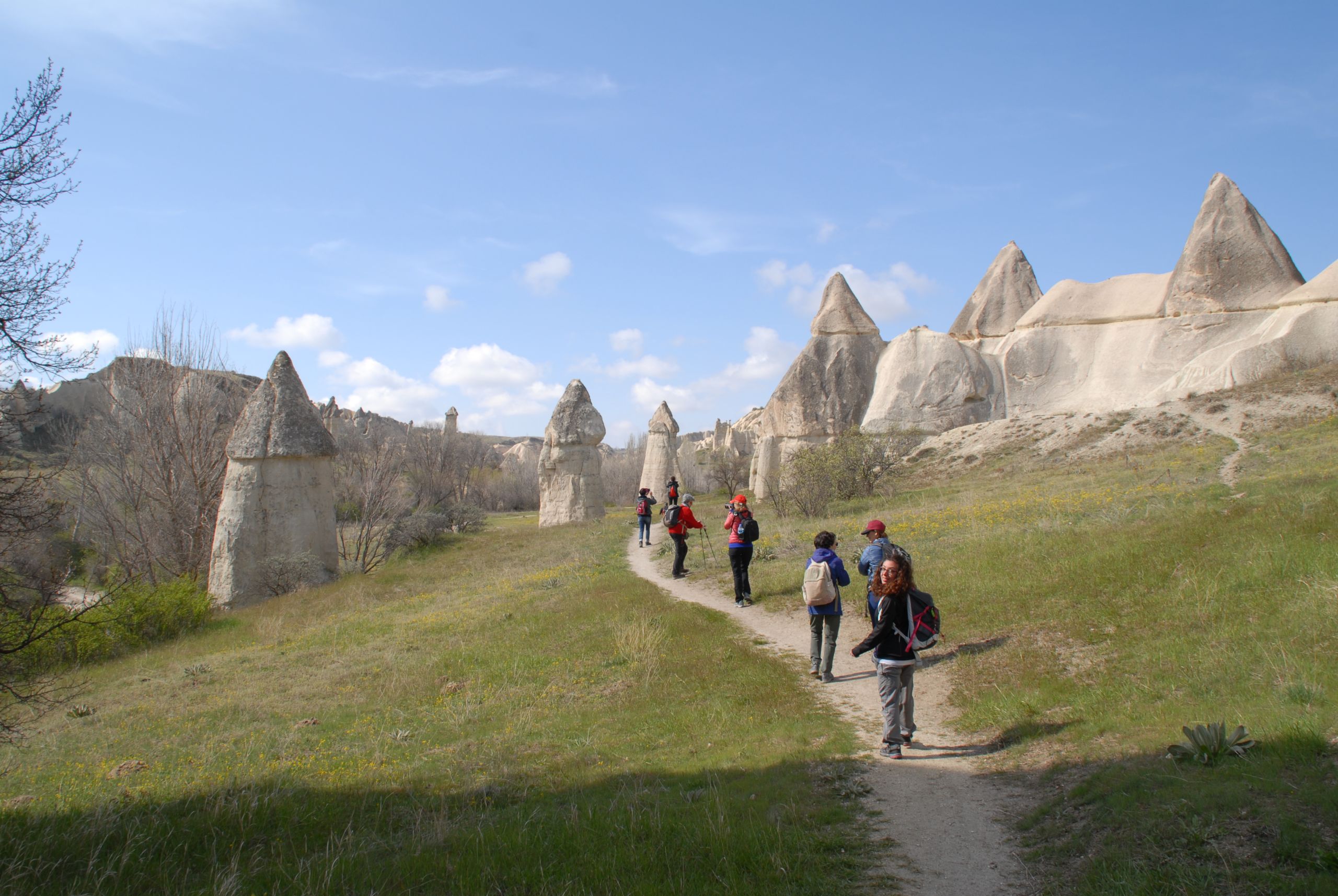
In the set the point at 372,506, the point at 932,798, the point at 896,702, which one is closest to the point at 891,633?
the point at 896,702

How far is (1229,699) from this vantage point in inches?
178

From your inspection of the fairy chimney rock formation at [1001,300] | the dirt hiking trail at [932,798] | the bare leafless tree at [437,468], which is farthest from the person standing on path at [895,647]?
the fairy chimney rock formation at [1001,300]

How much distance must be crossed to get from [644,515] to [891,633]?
1293 cm

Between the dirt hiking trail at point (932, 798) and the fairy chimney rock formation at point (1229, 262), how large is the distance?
81.3ft

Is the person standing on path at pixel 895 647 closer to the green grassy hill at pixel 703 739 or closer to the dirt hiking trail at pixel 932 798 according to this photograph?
the dirt hiking trail at pixel 932 798

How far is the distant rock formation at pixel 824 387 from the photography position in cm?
2864

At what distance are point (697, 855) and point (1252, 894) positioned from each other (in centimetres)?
215

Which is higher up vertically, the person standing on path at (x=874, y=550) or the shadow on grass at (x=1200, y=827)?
the person standing on path at (x=874, y=550)

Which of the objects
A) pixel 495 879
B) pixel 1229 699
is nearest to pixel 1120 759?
pixel 1229 699

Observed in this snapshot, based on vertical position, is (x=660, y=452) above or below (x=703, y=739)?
above

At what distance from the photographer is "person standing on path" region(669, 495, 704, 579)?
12156 millimetres

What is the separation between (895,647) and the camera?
17.0ft

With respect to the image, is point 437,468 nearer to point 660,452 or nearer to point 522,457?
point 660,452

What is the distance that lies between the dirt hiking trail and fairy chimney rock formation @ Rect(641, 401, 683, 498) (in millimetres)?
24759
